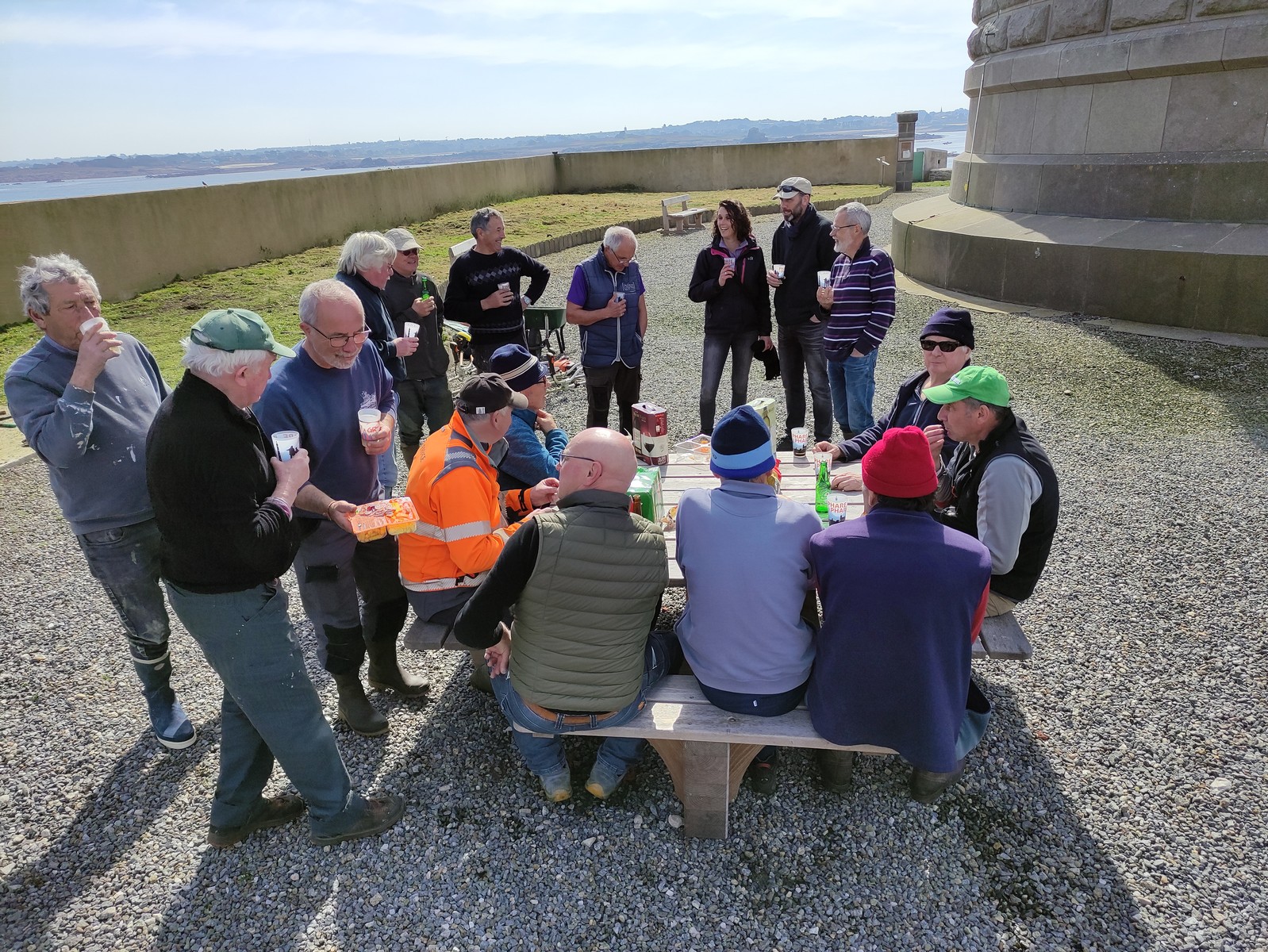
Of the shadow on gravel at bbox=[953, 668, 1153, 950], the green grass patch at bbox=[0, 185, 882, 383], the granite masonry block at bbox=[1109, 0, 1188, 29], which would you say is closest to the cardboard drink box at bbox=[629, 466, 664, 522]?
the shadow on gravel at bbox=[953, 668, 1153, 950]

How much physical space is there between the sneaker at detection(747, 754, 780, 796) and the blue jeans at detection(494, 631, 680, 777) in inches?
19.8

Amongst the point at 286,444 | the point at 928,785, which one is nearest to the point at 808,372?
the point at 928,785

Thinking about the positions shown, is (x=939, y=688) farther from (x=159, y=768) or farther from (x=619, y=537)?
(x=159, y=768)

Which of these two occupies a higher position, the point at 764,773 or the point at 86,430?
the point at 86,430

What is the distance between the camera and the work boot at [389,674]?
4.00 metres

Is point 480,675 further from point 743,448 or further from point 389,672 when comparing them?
point 743,448

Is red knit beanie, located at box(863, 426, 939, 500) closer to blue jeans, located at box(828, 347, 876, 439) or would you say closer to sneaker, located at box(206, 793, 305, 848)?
sneaker, located at box(206, 793, 305, 848)

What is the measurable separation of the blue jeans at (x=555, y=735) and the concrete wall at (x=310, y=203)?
1245 cm

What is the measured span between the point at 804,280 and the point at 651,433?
106 inches

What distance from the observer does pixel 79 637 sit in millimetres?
4703

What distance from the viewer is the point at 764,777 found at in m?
3.40

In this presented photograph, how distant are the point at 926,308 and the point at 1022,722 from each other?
27.2ft

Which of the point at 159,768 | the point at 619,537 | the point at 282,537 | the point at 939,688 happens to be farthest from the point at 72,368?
the point at 939,688

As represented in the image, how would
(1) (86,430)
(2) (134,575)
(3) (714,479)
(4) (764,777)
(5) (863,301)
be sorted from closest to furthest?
(1) (86,430) < (4) (764,777) < (2) (134,575) < (3) (714,479) < (5) (863,301)
